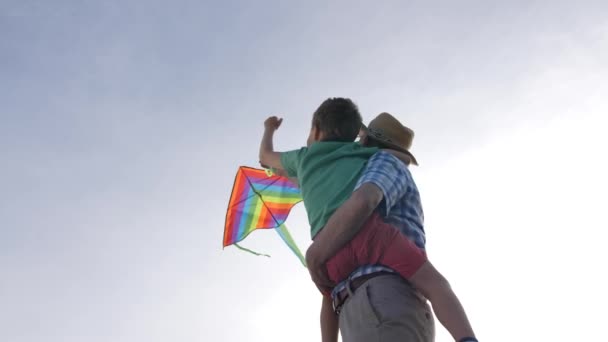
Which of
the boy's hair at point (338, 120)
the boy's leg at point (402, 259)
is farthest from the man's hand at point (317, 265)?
the boy's hair at point (338, 120)

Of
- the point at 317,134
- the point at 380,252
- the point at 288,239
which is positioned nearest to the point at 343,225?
the point at 380,252

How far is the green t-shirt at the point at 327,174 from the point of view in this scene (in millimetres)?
2520

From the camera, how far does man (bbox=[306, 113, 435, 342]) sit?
220 cm

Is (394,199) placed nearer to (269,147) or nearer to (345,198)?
(345,198)

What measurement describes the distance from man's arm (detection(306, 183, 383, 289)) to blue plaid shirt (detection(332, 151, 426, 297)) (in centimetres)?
7

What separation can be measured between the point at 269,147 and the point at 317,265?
1.08 meters

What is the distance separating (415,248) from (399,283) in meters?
0.15

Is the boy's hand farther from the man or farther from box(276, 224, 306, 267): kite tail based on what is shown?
box(276, 224, 306, 267): kite tail

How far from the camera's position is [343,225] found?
2258 millimetres

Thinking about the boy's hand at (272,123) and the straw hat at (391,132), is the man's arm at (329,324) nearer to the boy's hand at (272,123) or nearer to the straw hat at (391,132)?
the straw hat at (391,132)

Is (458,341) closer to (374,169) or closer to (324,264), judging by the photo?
(324,264)

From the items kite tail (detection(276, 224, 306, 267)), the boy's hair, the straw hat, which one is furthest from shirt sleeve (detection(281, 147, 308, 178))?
kite tail (detection(276, 224, 306, 267))

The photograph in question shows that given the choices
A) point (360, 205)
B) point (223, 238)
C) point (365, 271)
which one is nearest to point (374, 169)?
point (360, 205)

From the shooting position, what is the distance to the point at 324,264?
237 cm
